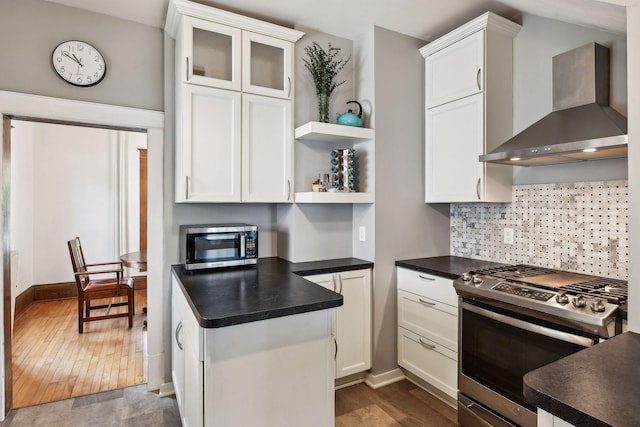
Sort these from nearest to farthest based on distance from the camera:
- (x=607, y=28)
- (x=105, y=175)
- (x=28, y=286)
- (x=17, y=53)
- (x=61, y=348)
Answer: (x=607, y=28), (x=17, y=53), (x=61, y=348), (x=28, y=286), (x=105, y=175)

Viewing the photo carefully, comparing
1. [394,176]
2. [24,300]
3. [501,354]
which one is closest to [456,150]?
[394,176]

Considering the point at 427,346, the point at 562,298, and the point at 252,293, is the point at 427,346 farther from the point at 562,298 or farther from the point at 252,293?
the point at 252,293

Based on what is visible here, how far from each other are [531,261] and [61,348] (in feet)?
13.2

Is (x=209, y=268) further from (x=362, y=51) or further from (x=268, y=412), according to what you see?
(x=362, y=51)

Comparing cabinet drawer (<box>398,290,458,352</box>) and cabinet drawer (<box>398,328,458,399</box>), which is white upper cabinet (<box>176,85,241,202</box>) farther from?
cabinet drawer (<box>398,328,458,399</box>)

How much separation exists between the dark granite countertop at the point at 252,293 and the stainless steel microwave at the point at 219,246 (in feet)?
0.21

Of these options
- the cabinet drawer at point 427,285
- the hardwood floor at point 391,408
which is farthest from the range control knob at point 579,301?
the hardwood floor at point 391,408

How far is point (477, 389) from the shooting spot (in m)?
2.03

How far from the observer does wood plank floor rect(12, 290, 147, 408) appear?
102 inches

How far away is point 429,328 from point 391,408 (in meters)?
0.58

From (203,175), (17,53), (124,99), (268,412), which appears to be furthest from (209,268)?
(17,53)

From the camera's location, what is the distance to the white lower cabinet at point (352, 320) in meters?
2.50

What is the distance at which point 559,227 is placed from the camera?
7.49ft

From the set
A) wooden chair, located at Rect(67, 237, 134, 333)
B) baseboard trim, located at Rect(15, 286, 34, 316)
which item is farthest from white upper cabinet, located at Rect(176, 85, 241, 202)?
baseboard trim, located at Rect(15, 286, 34, 316)
